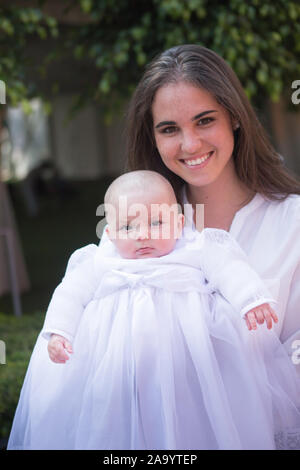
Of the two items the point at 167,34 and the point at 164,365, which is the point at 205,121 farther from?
the point at 167,34

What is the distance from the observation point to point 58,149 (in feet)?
57.5

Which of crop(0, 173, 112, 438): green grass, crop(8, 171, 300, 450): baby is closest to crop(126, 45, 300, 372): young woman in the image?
crop(8, 171, 300, 450): baby

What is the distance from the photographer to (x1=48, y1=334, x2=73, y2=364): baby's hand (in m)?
2.03

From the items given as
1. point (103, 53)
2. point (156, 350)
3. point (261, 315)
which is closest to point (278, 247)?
point (261, 315)

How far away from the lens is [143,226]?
86.5 inches

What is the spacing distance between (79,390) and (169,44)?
293cm

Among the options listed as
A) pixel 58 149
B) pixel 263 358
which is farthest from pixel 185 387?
pixel 58 149

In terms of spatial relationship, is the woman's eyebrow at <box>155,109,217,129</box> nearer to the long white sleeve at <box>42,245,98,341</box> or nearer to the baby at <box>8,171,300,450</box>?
the baby at <box>8,171,300,450</box>

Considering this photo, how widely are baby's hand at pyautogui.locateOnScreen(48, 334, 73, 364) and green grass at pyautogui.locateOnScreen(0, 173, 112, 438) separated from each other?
1315mm

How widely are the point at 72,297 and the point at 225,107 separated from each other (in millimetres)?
986

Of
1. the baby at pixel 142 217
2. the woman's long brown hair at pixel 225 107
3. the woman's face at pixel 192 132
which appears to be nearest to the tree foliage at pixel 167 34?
the woman's long brown hair at pixel 225 107

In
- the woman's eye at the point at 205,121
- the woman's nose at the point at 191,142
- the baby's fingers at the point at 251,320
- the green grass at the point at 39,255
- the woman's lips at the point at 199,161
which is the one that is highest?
the woman's eye at the point at 205,121

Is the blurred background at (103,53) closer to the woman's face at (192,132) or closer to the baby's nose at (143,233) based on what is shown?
the woman's face at (192,132)

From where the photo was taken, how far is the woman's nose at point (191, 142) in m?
2.42
